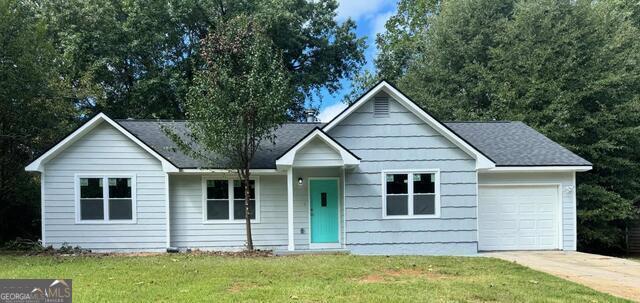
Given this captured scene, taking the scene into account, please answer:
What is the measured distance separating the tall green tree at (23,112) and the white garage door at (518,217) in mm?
13527

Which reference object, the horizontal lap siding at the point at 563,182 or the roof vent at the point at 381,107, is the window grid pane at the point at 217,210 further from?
the horizontal lap siding at the point at 563,182

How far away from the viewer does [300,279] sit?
7875mm

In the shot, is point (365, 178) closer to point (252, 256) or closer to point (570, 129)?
point (252, 256)

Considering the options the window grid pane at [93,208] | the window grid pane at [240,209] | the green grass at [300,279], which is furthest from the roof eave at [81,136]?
the green grass at [300,279]

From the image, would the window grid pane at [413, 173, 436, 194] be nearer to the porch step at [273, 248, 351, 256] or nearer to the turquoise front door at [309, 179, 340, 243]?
the turquoise front door at [309, 179, 340, 243]

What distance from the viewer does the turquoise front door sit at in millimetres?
13242

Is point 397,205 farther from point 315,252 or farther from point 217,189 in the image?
point 217,189

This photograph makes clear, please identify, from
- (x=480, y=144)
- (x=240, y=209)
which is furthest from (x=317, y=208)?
(x=480, y=144)

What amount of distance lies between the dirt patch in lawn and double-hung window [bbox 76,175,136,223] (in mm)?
7603

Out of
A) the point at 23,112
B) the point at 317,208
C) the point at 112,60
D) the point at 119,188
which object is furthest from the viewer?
the point at 112,60

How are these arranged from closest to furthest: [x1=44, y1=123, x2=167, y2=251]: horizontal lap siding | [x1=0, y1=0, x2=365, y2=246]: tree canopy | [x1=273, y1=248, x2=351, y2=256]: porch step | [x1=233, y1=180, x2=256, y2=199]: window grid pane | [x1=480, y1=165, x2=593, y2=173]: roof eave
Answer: [x1=273, y1=248, x2=351, y2=256]: porch step
[x1=44, y1=123, x2=167, y2=251]: horizontal lap siding
[x1=480, y1=165, x2=593, y2=173]: roof eave
[x1=233, y1=180, x2=256, y2=199]: window grid pane
[x1=0, y1=0, x2=365, y2=246]: tree canopy

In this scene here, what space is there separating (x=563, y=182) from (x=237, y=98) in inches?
369

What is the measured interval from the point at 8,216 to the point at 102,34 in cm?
1079

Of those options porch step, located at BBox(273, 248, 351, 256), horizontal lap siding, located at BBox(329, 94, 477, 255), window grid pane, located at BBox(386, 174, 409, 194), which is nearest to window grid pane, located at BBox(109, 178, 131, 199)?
porch step, located at BBox(273, 248, 351, 256)
